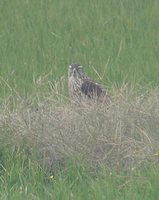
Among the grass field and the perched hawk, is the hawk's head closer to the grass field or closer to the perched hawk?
the perched hawk

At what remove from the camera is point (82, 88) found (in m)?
7.86

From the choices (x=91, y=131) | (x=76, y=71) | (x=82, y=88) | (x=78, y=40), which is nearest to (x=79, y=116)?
(x=91, y=131)

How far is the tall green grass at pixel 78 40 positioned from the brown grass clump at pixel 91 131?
3.10 ft

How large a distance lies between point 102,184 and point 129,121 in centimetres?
115

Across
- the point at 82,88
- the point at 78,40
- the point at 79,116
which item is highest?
the point at 79,116

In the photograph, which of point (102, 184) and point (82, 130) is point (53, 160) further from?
point (102, 184)

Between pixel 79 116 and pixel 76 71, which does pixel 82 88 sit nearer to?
pixel 76 71

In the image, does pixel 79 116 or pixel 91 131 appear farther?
pixel 79 116

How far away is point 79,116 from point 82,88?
1028mm

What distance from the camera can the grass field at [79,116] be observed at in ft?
19.5

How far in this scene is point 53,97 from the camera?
7.36 m

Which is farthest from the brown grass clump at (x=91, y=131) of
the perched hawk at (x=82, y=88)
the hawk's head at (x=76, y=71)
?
the hawk's head at (x=76, y=71)

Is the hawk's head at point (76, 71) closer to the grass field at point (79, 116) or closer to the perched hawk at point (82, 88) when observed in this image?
the perched hawk at point (82, 88)

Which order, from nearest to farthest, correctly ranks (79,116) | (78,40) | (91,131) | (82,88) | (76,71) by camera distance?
1. (91,131)
2. (79,116)
3. (82,88)
4. (76,71)
5. (78,40)
